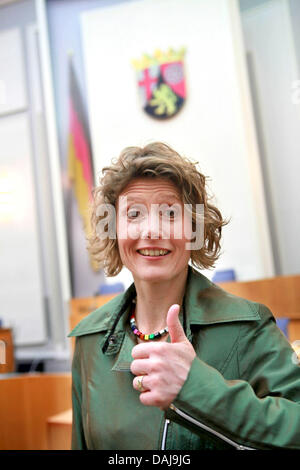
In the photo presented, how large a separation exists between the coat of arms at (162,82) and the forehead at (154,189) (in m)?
0.34

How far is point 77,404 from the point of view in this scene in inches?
28.2

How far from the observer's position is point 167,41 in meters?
0.97

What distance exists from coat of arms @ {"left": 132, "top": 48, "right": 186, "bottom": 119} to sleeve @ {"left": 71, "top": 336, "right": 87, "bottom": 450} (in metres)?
0.50

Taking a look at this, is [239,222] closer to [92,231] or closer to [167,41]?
[92,231]

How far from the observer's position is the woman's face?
623mm

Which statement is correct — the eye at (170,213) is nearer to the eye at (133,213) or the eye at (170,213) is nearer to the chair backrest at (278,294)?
the eye at (133,213)

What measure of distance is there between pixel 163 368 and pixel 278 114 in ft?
2.08

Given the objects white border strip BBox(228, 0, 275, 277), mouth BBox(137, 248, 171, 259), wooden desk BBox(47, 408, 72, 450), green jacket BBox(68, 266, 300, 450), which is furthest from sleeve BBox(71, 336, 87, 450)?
white border strip BBox(228, 0, 275, 277)

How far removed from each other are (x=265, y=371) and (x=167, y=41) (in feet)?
2.35

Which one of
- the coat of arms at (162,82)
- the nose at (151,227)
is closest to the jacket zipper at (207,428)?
the nose at (151,227)

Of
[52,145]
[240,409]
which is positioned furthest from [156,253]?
[52,145]

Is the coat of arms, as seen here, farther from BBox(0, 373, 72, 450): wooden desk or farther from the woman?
BBox(0, 373, 72, 450): wooden desk

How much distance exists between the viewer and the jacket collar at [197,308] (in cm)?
61

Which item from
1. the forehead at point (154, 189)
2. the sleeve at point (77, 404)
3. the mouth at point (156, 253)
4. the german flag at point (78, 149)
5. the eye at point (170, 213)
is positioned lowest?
the sleeve at point (77, 404)
